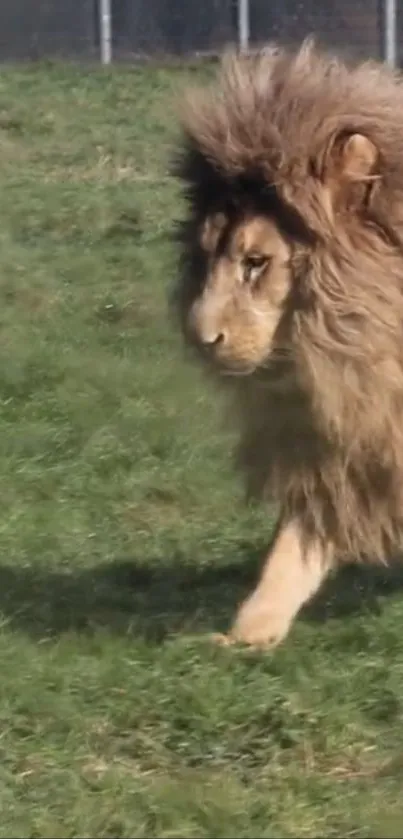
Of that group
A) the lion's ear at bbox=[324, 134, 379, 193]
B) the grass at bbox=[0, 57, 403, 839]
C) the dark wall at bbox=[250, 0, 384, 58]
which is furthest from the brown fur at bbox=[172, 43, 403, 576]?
the dark wall at bbox=[250, 0, 384, 58]

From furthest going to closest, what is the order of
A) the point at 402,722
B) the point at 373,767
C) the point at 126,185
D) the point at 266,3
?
1. the point at 266,3
2. the point at 126,185
3. the point at 402,722
4. the point at 373,767

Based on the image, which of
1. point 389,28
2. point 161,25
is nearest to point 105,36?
point 161,25

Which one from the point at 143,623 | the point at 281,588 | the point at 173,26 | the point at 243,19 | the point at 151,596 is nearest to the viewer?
the point at 281,588

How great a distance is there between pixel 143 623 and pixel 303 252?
1.28 metres

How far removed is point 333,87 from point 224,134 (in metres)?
0.28

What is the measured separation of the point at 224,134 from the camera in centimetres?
407

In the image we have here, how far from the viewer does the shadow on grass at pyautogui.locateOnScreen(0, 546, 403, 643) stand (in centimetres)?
479

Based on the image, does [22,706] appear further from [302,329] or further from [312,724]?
[302,329]

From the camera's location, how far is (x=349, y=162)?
3969 mm

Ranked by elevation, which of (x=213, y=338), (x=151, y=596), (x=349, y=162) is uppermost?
(x=349, y=162)

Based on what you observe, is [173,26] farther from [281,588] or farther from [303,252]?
[303,252]

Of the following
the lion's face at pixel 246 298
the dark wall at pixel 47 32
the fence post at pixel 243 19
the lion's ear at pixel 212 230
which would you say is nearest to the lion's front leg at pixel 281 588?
the lion's face at pixel 246 298

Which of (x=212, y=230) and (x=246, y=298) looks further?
(x=212, y=230)

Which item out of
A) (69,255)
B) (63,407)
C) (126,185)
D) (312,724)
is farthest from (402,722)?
(126,185)
